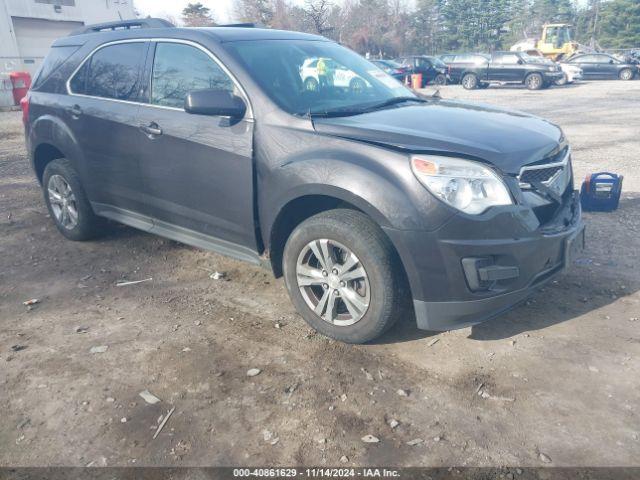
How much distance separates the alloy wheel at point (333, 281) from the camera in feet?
10.3

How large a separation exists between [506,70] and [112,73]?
23.6m

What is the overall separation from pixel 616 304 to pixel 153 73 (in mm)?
3762

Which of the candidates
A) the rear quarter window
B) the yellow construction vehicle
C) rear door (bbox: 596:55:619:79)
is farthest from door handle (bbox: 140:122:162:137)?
the yellow construction vehicle

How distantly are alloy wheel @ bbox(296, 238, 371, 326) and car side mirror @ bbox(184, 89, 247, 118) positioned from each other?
0.99 m

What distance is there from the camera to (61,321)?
3.77 m

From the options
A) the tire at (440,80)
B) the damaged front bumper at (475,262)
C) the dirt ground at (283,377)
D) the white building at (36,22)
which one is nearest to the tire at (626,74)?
the tire at (440,80)

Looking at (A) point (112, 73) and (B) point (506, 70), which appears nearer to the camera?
(A) point (112, 73)

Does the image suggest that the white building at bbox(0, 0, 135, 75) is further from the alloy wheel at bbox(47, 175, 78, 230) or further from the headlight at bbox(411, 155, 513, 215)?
the headlight at bbox(411, 155, 513, 215)

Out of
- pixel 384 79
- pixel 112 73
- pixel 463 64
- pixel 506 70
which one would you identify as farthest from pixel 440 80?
pixel 112 73

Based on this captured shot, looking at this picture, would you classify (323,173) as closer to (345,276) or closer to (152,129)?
(345,276)

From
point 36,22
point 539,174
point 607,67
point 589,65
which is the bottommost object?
point 607,67

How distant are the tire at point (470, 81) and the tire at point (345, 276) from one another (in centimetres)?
2468

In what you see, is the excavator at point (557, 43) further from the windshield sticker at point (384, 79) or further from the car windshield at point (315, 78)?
the car windshield at point (315, 78)

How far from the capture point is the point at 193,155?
372 cm
